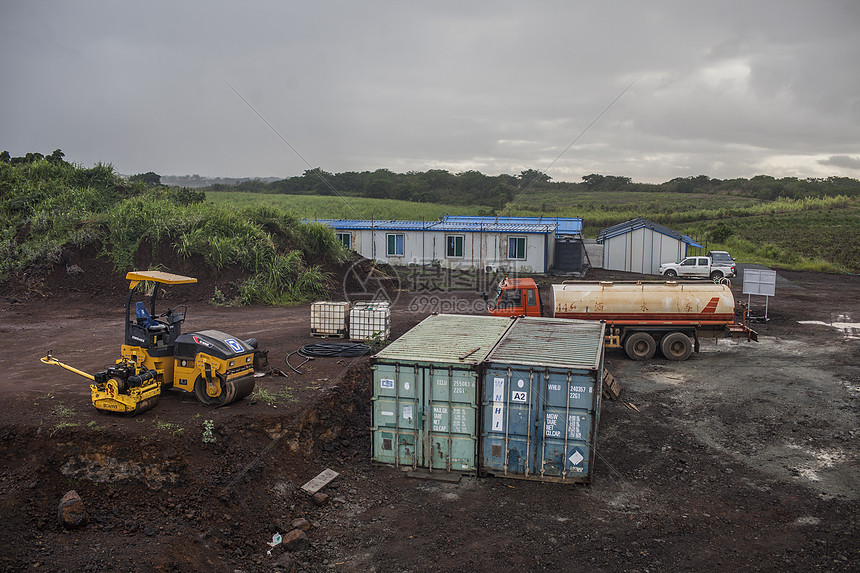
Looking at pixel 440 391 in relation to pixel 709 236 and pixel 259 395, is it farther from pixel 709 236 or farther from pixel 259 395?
pixel 709 236

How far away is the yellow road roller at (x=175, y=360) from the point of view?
1088 centimetres

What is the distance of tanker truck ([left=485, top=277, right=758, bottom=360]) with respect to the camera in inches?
711

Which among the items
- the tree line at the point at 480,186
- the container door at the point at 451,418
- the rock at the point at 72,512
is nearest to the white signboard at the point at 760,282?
the container door at the point at 451,418

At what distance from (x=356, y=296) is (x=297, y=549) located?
1873 cm

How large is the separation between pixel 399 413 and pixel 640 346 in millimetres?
10425

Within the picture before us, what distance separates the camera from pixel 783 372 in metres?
16.7

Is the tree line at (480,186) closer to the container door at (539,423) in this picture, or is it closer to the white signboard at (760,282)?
the white signboard at (760,282)

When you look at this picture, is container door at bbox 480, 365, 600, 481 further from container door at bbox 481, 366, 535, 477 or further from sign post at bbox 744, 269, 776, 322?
sign post at bbox 744, 269, 776, 322

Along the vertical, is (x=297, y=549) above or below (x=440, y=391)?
below

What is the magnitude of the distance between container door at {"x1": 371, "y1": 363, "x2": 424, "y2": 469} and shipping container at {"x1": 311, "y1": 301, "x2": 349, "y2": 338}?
7.78 m

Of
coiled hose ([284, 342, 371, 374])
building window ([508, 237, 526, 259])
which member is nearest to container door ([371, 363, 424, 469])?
coiled hose ([284, 342, 371, 374])

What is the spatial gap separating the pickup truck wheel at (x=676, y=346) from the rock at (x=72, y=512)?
15446 mm

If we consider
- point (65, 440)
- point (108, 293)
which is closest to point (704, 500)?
point (65, 440)

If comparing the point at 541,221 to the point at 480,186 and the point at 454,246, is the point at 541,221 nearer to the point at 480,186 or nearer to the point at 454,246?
the point at 454,246
